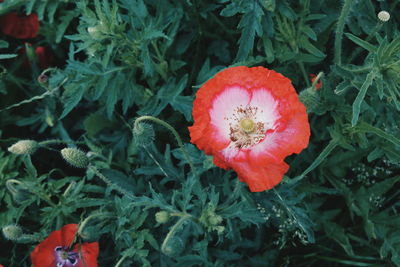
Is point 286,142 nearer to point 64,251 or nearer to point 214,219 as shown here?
point 214,219

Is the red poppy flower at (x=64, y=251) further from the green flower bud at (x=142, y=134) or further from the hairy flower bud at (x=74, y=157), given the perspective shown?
the green flower bud at (x=142, y=134)

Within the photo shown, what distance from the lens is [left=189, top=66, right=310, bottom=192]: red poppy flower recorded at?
70.1 inches

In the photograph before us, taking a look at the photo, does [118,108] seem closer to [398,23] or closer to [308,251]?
[308,251]

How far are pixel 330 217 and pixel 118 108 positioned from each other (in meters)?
1.49

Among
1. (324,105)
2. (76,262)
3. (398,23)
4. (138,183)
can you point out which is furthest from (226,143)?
(398,23)

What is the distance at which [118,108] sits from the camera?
314 centimetres

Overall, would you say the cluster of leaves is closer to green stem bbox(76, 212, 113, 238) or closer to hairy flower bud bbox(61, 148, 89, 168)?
green stem bbox(76, 212, 113, 238)

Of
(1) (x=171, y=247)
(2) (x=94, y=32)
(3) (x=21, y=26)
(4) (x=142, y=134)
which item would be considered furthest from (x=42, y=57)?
(1) (x=171, y=247)

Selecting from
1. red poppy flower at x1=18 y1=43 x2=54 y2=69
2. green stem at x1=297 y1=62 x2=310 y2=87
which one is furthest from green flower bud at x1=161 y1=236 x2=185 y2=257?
red poppy flower at x1=18 y1=43 x2=54 y2=69

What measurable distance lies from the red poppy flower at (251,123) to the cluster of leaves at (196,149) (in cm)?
25

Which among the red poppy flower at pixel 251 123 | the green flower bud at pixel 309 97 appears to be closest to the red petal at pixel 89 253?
the red poppy flower at pixel 251 123

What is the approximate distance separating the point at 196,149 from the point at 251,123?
22.0 inches

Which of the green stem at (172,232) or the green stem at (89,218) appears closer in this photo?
the green stem at (172,232)

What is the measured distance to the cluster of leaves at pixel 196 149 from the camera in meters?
2.19
